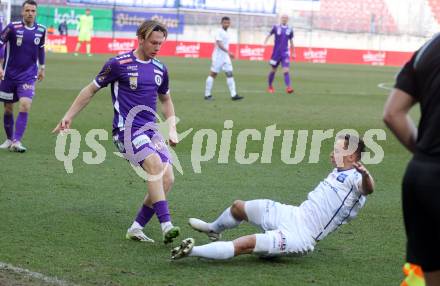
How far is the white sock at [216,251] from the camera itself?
246 inches

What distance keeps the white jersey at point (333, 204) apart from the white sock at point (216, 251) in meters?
0.65

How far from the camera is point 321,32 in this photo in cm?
5966

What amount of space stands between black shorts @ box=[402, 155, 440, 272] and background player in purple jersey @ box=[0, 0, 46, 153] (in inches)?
370

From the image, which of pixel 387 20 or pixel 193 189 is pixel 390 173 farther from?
pixel 387 20

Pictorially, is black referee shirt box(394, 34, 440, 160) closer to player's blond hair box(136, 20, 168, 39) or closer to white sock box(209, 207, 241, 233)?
white sock box(209, 207, 241, 233)

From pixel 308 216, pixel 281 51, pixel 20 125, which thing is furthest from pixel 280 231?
Answer: pixel 281 51

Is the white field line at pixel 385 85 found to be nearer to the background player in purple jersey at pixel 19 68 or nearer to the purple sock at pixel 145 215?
the background player in purple jersey at pixel 19 68

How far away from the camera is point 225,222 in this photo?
6.88m

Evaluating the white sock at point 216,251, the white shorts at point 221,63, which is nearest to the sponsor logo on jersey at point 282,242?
the white sock at point 216,251

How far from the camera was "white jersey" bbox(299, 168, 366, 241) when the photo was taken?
6.49m

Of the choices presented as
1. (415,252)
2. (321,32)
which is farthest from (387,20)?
(415,252)

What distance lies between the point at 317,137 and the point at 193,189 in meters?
5.71

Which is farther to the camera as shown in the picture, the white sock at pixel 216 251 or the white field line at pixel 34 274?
the white sock at pixel 216 251

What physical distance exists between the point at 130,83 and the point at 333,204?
2108 millimetres
